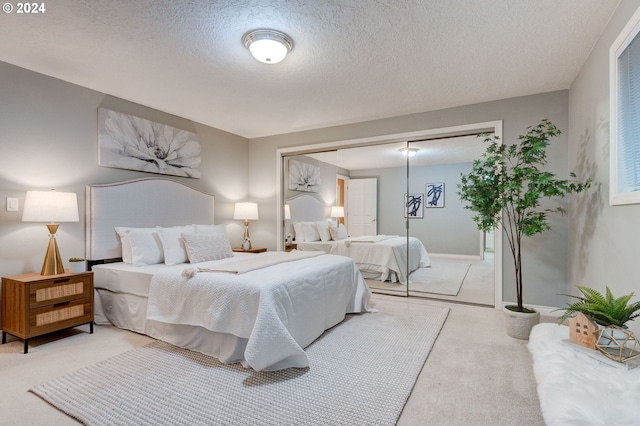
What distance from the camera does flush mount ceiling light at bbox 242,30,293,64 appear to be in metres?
2.25

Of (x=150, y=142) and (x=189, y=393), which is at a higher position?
(x=150, y=142)

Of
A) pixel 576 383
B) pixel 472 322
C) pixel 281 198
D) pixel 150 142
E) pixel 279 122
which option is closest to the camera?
pixel 576 383

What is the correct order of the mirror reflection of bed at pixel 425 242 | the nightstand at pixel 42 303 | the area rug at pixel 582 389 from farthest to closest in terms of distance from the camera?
the mirror reflection of bed at pixel 425 242, the nightstand at pixel 42 303, the area rug at pixel 582 389

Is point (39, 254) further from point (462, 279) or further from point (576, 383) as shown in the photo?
point (462, 279)

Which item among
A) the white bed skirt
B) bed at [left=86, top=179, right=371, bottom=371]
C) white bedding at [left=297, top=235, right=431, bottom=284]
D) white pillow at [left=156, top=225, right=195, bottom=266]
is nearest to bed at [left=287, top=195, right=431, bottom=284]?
white bedding at [left=297, top=235, right=431, bottom=284]

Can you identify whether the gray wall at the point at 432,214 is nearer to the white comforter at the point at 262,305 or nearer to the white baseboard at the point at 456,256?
the white baseboard at the point at 456,256

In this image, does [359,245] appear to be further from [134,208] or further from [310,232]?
[134,208]

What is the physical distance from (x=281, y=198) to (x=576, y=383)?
14.1 feet

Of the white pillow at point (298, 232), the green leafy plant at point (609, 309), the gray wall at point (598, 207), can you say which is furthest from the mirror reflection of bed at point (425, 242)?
the green leafy plant at point (609, 309)

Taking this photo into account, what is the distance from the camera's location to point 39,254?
2.89m

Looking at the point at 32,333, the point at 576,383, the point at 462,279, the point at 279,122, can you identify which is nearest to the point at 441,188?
the point at 462,279

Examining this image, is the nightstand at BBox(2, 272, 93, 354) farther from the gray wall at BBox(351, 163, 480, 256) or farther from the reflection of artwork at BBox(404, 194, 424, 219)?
the reflection of artwork at BBox(404, 194, 424, 219)

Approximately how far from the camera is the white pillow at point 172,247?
3217 mm

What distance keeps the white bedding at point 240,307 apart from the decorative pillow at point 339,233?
157 centimetres
